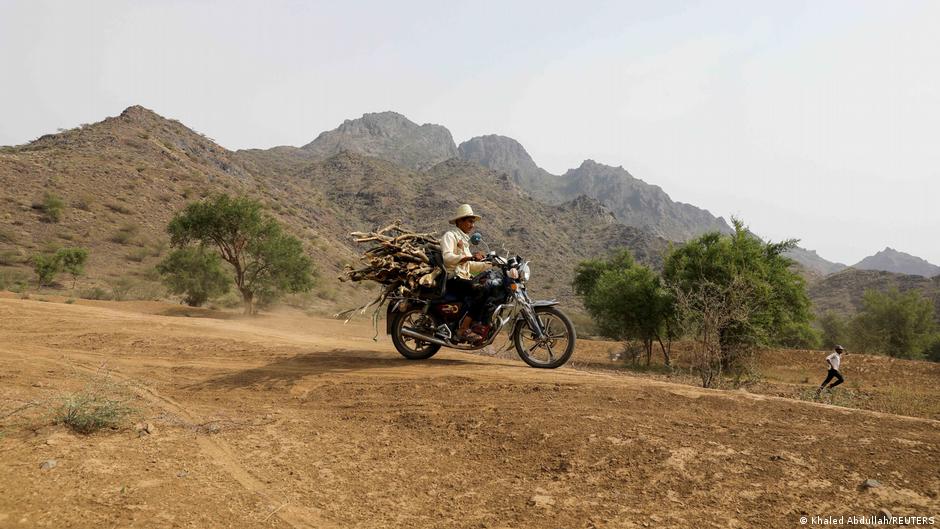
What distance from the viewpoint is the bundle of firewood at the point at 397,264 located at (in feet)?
25.2

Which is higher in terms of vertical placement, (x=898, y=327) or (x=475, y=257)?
(x=475, y=257)

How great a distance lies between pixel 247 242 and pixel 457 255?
2138 cm

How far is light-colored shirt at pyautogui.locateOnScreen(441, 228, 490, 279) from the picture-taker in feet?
23.9

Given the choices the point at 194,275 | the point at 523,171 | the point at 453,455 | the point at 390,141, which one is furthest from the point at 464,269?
the point at 523,171

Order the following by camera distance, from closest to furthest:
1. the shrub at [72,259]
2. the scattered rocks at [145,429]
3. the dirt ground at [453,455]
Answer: the dirt ground at [453,455] < the scattered rocks at [145,429] < the shrub at [72,259]

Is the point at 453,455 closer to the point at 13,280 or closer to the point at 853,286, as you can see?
the point at 13,280

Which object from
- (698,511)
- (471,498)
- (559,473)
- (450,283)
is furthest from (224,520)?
(450,283)

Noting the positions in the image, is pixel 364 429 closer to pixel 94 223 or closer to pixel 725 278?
pixel 725 278

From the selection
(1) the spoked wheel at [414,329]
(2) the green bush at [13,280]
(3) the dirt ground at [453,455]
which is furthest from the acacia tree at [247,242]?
(1) the spoked wheel at [414,329]

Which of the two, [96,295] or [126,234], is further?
[126,234]

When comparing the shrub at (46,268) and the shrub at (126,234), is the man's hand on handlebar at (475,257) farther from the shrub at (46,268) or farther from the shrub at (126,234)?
the shrub at (126,234)

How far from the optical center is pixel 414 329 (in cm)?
808

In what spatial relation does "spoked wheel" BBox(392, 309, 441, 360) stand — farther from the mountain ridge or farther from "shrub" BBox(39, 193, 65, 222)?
the mountain ridge

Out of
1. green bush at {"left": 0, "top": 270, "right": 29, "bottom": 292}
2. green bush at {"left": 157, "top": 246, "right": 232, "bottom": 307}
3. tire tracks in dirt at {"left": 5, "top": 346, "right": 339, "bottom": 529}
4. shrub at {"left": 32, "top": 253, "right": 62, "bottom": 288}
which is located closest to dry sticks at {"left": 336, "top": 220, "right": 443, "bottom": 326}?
tire tracks in dirt at {"left": 5, "top": 346, "right": 339, "bottom": 529}
